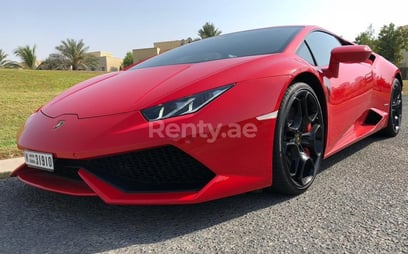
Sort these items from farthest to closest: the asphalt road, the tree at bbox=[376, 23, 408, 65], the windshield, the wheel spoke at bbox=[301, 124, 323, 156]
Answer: the tree at bbox=[376, 23, 408, 65]
the windshield
the wheel spoke at bbox=[301, 124, 323, 156]
the asphalt road

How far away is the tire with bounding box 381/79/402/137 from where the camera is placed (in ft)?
13.9

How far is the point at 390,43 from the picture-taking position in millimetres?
38000

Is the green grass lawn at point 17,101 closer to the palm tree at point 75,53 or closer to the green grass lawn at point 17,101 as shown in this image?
the green grass lawn at point 17,101

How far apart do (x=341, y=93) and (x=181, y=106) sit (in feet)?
4.93

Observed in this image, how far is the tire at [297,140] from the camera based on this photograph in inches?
89.9

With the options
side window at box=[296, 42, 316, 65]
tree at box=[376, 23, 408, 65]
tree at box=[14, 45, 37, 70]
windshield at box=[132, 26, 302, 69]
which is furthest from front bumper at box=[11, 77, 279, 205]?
tree at box=[376, 23, 408, 65]

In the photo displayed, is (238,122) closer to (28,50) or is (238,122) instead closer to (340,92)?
(340,92)

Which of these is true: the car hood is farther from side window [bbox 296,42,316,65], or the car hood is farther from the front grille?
side window [bbox 296,42,316,65]

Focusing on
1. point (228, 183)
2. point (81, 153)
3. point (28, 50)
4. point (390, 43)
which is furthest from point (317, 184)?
point (390, 43)

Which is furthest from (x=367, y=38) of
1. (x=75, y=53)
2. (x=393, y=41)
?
(x=75, y=53)

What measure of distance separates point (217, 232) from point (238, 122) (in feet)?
1.88

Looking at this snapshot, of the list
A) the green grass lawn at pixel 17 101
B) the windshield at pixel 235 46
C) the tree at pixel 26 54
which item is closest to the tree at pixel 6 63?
the tree at pixel 26 54

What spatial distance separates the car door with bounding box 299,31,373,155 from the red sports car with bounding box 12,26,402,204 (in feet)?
0.09

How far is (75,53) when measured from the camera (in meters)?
30.8
